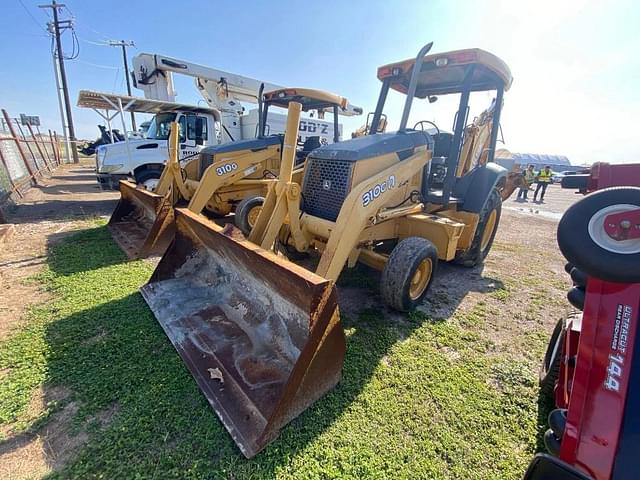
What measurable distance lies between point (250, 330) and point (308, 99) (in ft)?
16.9

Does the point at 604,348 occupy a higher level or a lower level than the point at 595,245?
lower

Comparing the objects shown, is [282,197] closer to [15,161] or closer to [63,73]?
[15,161]

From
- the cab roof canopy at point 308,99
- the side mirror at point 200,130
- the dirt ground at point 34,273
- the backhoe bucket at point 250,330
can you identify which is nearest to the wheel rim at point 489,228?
the cab roof canopy at point 308,99

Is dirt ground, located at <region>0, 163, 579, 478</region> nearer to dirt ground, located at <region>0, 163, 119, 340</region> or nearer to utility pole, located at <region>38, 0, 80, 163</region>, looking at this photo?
dirt ground, located at <region>0, 163, 119, 340</region>

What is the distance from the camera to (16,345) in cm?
275

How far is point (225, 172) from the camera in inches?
229

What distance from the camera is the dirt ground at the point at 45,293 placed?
1878mm

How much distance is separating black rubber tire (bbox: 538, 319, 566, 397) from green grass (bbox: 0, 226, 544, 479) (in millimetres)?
105

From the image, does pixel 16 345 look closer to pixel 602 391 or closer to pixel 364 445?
pixel 364 445

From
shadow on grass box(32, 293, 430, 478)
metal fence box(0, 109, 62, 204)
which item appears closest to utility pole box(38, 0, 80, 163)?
metal fence box(0, 109, 62, 204)

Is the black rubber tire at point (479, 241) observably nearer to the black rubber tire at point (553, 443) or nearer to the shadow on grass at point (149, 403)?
the shadow on grass at point (149, 403)

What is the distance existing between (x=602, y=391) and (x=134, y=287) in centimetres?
428

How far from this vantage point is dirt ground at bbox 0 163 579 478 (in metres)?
1.88

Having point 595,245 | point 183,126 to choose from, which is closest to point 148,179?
point 183,126
